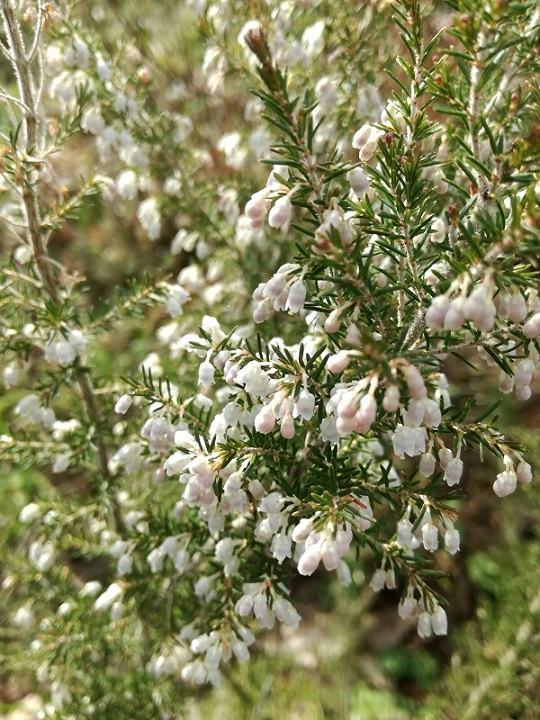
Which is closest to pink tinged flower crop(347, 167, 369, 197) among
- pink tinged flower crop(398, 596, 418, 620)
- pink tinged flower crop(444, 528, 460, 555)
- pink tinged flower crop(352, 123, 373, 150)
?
pink tinged flower crop(352, 123, 373, 150)

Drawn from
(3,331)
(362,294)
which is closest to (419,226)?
(362,294)

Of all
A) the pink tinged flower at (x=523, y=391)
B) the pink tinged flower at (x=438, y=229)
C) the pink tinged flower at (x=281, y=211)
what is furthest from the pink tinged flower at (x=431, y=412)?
the pink tinged flower at (x=438, y=229)

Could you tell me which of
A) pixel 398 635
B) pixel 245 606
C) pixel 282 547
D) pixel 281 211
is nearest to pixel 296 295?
pixel 281 211

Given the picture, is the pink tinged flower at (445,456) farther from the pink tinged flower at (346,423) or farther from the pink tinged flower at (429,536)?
the pink tinged flower at (346,423)

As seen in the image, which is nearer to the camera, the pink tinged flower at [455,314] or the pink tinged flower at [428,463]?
the pink tinged flower at [455,314]

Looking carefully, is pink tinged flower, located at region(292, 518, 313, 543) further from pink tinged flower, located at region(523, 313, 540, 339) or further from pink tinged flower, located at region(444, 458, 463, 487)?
pink tinged flower, located at region(523, 313, 540, 339)

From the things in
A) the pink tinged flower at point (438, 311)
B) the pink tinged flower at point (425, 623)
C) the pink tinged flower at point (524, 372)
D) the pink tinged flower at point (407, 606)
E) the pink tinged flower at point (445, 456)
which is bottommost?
the pink tinged flower at point (425, 623)

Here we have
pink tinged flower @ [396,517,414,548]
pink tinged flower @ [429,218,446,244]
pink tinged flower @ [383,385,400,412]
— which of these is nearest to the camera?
pink tinged flower @ [383,385,400,412]

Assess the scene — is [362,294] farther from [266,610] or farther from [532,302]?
[266,610]
